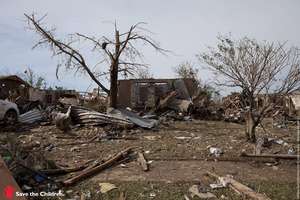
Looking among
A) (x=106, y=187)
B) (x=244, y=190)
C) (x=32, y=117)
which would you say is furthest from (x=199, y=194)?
(x=32, y=117)

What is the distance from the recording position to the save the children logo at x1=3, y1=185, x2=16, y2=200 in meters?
4.06

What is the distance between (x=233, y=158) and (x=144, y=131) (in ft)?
14.1

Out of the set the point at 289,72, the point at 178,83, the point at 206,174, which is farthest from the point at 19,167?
the point at 178,83

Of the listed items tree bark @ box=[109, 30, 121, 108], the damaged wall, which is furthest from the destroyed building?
tree bark @ box=[109, 30, 121, 108]

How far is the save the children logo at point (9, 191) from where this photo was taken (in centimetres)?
406

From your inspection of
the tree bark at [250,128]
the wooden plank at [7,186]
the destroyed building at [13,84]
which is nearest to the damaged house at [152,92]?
the tree bark at [250,128]

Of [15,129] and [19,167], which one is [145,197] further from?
[15,129]

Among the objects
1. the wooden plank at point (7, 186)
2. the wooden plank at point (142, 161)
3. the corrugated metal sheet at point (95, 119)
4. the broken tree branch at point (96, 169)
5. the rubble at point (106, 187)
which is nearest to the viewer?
the wooden plank at point (7, 186)

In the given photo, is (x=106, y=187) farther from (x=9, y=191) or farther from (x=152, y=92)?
(x=152, y=92)

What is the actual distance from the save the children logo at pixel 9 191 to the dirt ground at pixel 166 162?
83cm

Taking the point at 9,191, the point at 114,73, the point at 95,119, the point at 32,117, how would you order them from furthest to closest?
1. the point at 32,117
2. the point at 114,73
3. the point at 95,119
4. the point at 9,191

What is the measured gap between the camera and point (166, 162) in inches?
254

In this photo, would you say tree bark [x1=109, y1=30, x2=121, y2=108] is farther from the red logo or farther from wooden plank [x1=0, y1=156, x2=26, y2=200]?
the red logo

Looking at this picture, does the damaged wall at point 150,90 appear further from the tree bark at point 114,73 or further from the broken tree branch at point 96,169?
the broken tree branch at point 96,169
